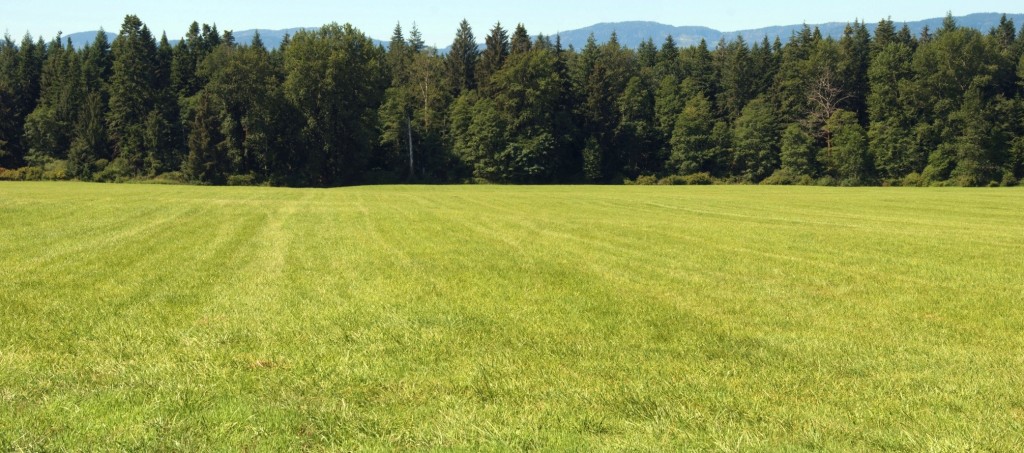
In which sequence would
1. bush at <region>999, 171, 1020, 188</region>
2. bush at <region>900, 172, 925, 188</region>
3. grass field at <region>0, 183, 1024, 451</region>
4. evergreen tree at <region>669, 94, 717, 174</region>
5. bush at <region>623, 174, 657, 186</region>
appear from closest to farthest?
grass field at <region>0, 183, 1024, 451</region>, bush at <region>999, 171, 1020, 188</region>, bush at <region>900, 172, 925, 188</region>, bush at <region>623, 174, 657, 186</region>, evergreen tree at <region>669, 94, 717, 174</region>

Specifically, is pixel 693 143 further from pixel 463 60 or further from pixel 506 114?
pixel 463 60

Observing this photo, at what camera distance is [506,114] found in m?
83.1

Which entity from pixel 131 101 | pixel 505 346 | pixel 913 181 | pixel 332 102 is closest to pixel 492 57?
pixel 332 102

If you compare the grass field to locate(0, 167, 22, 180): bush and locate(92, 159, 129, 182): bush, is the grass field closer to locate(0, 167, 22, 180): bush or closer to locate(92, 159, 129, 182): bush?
locate(92, 159, 129, 182): bush

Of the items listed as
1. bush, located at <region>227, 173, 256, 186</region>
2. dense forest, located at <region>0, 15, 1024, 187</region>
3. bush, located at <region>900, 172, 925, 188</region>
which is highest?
dense forest, located at <region>0, 15, 1024, 187</region>

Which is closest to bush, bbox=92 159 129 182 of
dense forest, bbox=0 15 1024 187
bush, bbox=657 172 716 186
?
dense forest, bbox=0 15 1024 187

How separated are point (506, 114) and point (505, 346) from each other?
252 ft

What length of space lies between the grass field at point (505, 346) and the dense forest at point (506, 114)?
61.9 m

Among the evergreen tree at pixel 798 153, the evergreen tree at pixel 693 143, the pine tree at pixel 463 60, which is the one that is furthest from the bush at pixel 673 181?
the pine tree at pixel 463 60

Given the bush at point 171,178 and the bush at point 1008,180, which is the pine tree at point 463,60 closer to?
the bush at point 171,178

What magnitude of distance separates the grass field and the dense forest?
61.9 m

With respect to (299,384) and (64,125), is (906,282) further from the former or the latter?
(64,125)

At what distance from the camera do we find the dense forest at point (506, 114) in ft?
247

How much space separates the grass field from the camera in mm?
5309
